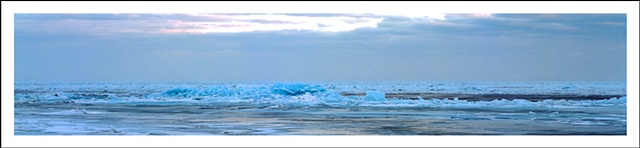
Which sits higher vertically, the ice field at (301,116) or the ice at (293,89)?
the ice at (293,89)

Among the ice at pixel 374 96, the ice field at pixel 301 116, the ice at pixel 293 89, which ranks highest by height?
the ice at pixel 293 89

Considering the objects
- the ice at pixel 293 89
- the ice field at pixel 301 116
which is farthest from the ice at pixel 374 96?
the ice at pixel 293 89

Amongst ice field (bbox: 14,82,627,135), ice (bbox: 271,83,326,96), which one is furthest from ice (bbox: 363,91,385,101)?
ice (bbox: 271,83,326,96)

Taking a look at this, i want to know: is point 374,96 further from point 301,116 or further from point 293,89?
point 301,116

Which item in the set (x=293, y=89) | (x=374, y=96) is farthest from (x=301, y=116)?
(x=293, y=89)

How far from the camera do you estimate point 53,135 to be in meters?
9.23

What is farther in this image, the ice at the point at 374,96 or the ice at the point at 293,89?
the ice at the point at 293,89

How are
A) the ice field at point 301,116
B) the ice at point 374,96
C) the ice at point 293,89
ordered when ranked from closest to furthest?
the ice field at point 301,116, the ice at point 374,96, the ice at point 293,89

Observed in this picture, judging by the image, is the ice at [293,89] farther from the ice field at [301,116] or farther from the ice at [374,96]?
the ice at [374,96]

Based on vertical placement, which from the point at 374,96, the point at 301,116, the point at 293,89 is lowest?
the point at 301,116

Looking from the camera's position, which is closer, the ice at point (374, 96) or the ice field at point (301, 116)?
the ice field at point (301, 116)

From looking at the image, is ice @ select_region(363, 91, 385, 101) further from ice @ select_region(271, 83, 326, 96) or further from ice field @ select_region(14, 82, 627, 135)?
ice @ select_region(271, 83, 326, 96)

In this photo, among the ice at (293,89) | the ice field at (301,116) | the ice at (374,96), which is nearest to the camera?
the ice field at (301,116)

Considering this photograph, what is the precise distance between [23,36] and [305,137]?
293 inches
